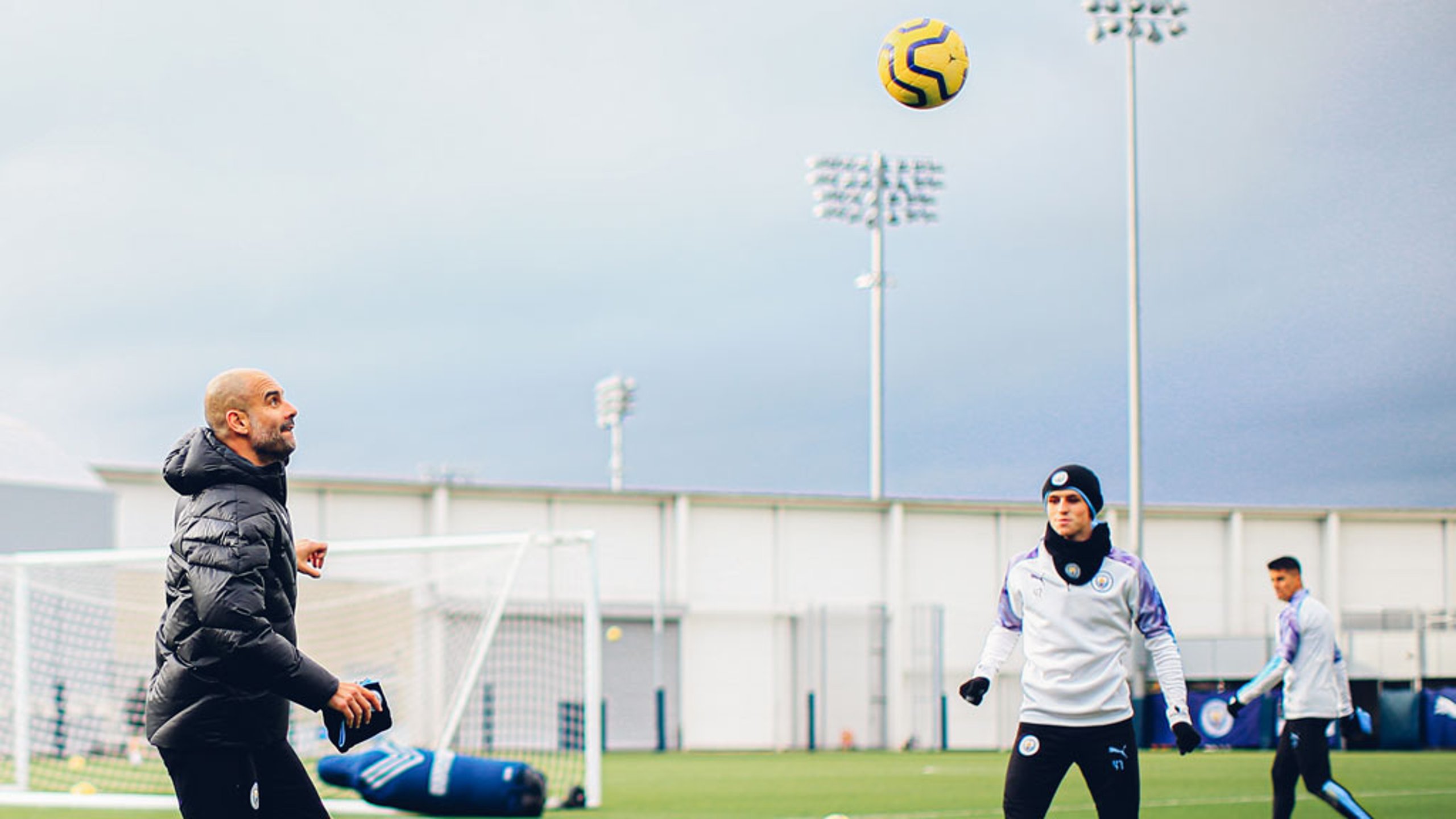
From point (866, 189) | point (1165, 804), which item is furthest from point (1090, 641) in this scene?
point (866, 189)

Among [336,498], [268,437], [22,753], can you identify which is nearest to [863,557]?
[336,498]

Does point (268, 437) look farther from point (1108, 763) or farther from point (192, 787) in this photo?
point (1108, 763)

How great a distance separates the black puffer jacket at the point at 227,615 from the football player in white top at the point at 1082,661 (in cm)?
324

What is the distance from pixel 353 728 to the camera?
4.91m

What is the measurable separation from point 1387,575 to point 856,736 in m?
13.8

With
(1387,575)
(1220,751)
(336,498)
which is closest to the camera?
(1220,751)

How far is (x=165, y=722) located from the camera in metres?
5.09

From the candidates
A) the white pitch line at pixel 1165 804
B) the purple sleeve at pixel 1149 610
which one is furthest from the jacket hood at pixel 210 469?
the white pitch line at pixel 1165 804

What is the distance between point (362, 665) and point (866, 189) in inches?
1099

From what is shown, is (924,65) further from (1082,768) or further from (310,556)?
(310,556)

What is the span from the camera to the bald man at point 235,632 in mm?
4871

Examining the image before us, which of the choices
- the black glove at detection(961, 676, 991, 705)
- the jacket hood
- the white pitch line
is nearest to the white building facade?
the white pitch line

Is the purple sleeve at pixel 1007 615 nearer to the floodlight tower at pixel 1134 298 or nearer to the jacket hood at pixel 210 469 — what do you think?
the jacket hood at pixel 210 469

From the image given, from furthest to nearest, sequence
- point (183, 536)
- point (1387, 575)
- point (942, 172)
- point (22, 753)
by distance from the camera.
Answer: point (942, 172) < point (1387, 575) < point (22, 753) < point (183, 536)
